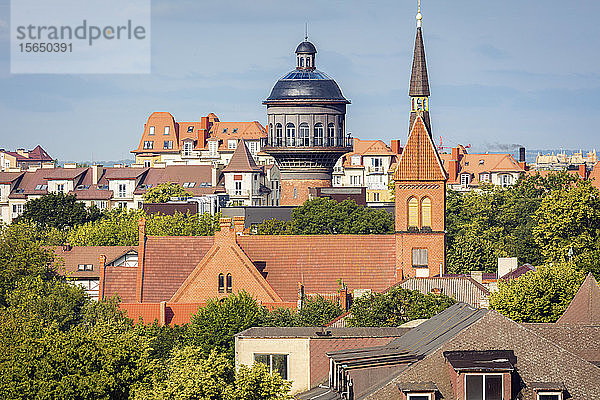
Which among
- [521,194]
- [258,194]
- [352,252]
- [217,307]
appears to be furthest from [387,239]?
[258,194]

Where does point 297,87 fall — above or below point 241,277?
above

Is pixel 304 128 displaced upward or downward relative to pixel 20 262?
upward

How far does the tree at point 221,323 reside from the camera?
69500 millimetres

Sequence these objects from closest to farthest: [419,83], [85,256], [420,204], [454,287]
Result: [454,287], [420,204], [419,83], [85,256]

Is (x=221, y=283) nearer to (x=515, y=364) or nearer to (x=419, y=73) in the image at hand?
(x=419, y=73)

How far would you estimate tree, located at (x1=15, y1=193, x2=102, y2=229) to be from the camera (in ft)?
477

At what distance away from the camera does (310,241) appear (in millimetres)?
89062

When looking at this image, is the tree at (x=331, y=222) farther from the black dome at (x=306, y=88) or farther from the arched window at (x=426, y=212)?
the arched window at (x=426, y=212)

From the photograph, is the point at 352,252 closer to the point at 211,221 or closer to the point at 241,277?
the point at 241,277

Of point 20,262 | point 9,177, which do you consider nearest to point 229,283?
point 20,262

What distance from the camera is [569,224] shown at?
107 metres

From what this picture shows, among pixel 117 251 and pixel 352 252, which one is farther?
pixel 117 251

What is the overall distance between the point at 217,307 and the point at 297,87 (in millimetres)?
60765

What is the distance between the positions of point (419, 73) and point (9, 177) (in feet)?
352
